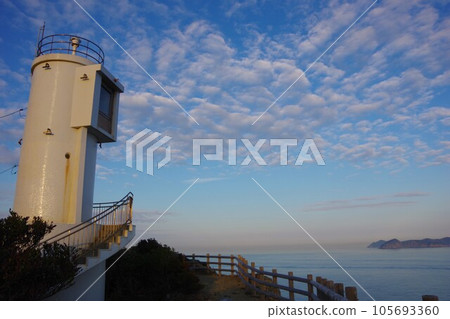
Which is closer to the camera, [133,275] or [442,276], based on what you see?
[133,275]

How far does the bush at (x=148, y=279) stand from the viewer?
11.7m

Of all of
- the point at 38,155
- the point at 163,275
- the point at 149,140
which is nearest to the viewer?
the point at 38,155

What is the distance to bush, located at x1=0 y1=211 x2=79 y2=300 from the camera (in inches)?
254

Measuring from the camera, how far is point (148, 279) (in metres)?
12.2

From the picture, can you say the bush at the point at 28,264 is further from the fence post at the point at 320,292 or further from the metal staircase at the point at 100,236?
the fence post at the point at 320,292

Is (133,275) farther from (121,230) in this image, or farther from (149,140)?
(149,140)

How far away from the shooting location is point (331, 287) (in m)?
6.56

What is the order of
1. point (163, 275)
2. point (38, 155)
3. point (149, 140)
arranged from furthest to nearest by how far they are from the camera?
1. point (149, 140)
2. point (163, 275)
3. point (38, 155)

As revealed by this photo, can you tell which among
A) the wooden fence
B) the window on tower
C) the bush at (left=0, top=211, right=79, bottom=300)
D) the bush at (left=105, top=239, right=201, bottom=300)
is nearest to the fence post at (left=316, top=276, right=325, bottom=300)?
the wooden fence

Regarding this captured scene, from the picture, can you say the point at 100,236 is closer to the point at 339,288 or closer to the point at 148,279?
the point at 148,279

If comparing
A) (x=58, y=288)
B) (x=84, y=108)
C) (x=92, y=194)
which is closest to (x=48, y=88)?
(x=84, y=108)

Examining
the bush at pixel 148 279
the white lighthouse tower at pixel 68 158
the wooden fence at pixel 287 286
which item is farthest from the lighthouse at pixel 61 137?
the wooden fence at pixel 287 286

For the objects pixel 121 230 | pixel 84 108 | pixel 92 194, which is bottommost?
pixel 121 230

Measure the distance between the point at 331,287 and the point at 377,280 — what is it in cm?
1171
